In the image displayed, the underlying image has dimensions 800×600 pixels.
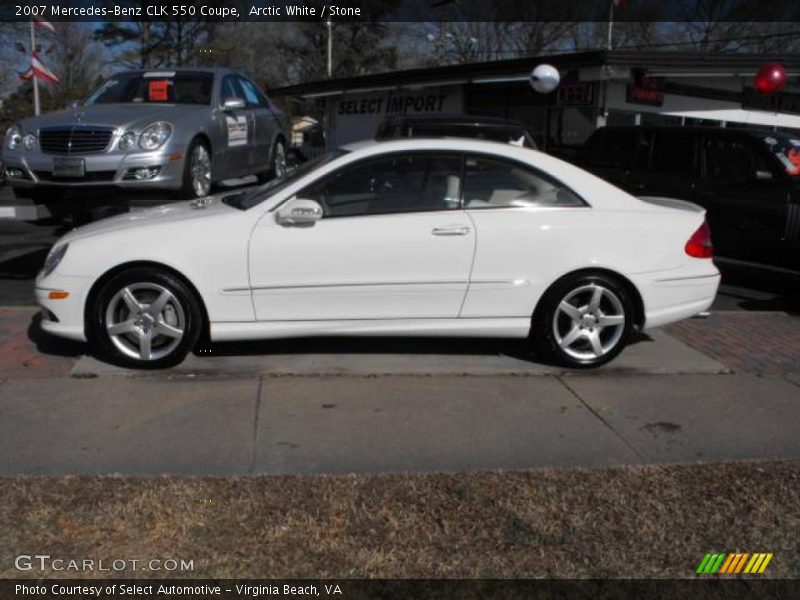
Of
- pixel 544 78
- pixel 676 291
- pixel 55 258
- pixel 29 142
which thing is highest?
pixel 544 78

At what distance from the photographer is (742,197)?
880 centimetres

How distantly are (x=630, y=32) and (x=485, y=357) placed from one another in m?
41.3

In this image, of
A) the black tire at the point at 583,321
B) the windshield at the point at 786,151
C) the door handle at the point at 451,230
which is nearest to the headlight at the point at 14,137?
the door handle at the point at 451,230

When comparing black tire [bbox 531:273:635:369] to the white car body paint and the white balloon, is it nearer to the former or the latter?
the white car body paint

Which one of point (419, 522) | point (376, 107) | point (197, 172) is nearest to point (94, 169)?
point (197, 172)

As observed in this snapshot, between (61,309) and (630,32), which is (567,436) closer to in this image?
(61,309)

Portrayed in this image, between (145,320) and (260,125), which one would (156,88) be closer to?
(260,125)

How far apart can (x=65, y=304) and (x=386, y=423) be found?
7.44 feet

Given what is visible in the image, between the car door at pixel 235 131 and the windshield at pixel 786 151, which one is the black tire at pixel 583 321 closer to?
the windshield at pixel 786 151

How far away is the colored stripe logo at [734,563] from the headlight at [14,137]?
6.58 meters

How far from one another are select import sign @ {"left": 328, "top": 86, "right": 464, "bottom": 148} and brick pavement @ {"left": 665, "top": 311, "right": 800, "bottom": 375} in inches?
566

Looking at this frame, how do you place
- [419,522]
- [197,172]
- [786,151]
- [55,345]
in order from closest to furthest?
1. [419,522]
2. [55,345]
3. [197,172]
4. [786,151]

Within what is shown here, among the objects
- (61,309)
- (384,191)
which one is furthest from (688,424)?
(61,309)

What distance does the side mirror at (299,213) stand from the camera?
5219mm
